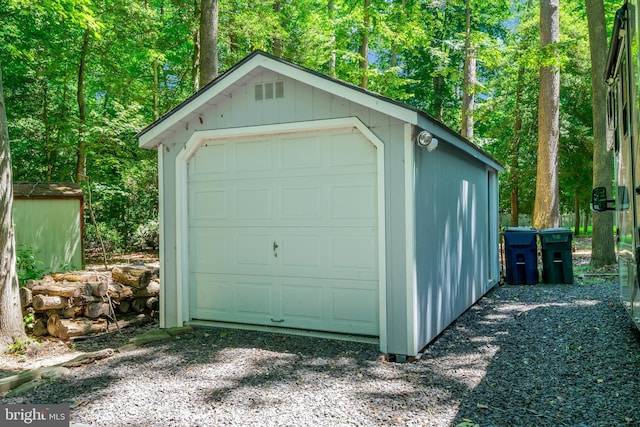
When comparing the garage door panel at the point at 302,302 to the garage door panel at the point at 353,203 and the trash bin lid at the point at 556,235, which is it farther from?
the trash bin lid at the point at 556,235

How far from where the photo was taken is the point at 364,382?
3.99 meters

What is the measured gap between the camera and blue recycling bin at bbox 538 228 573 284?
8.51 metres

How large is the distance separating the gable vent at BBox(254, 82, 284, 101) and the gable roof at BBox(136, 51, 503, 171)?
19 cm

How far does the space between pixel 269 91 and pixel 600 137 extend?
7826mm

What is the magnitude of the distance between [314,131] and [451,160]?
1900mm

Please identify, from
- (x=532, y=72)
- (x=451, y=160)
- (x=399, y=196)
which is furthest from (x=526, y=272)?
(x=532, y=72)

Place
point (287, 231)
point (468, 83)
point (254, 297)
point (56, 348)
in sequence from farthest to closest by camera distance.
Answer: point (468, 83), point (56, 348), point (254, 297), point (287, 231)

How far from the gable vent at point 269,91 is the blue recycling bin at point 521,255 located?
5.36m

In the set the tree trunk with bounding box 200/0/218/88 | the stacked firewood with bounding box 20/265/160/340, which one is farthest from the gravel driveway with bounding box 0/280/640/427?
the tree trunk with bounding box 200/0/218/88

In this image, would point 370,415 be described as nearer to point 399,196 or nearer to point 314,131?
point 399,196

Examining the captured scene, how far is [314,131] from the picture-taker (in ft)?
17.7

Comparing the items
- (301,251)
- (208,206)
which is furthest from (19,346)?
(301,251)

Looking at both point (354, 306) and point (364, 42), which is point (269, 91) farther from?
point (364, 42)

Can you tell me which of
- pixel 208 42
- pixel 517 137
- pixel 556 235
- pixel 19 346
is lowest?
pixel 19 346
